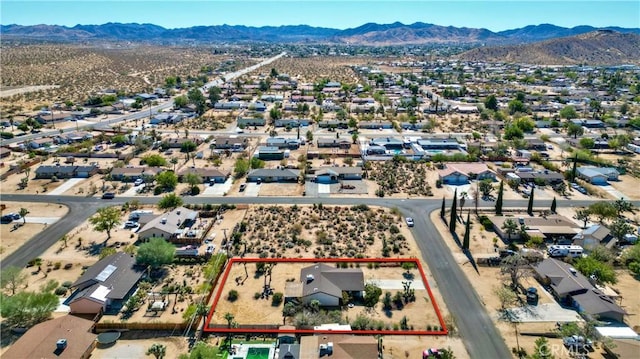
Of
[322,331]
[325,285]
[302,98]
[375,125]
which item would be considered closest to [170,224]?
[325,285]

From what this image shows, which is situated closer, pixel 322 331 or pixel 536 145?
pixel 322 331

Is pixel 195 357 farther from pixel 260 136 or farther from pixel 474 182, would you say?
pixel 260 136

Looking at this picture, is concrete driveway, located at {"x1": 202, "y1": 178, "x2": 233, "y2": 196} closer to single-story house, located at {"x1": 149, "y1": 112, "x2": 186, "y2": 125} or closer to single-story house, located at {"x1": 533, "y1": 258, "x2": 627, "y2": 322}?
single-story house, located at {"x1": 533, "y1": 258, "x2": 627, "y2": 322}

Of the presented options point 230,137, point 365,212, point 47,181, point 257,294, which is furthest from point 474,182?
point 47,181

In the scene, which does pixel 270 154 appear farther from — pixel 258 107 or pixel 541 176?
pixel 541 176

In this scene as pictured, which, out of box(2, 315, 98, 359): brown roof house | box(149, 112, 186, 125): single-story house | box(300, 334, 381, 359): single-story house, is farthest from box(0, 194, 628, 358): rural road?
box(149, 112, 186, 125): single-story house

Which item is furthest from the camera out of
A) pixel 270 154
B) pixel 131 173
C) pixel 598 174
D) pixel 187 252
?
pixel 270 154
